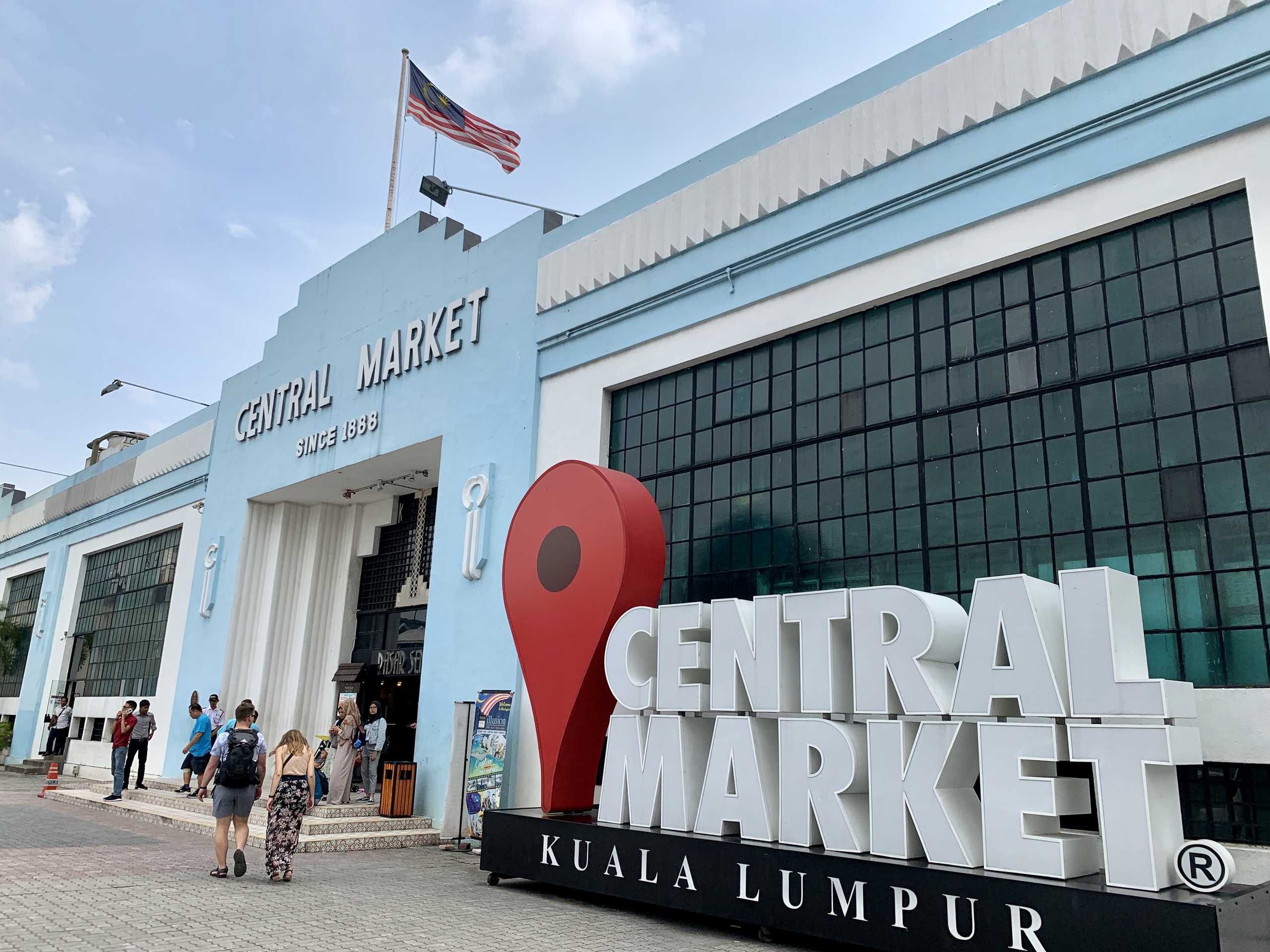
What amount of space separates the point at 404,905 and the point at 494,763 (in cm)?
422

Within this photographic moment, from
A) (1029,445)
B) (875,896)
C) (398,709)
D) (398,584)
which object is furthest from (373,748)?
(1029,445)

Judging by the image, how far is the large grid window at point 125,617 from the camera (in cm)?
2566

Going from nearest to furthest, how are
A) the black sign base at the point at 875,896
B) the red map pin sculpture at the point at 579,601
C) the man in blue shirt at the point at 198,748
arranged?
the black sign base at the point at 875,896, the red map pin sculpture at the point at 579,601, the man in blue shirt at the point at 198,748

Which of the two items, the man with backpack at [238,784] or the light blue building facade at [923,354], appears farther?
the man with backpack at [238,784]

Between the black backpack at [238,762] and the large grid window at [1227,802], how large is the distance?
30.7 feet

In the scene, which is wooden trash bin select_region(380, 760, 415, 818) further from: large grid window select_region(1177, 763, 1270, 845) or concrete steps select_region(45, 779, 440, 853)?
large grid window select_region(1177, 763, 1270, 845)

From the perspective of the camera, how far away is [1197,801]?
28.2 feet

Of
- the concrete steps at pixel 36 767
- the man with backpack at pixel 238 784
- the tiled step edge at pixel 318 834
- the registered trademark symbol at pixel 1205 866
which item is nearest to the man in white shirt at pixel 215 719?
the tiled step edge at pixel 318 834

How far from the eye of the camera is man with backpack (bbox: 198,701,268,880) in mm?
10305

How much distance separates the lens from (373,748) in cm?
1652

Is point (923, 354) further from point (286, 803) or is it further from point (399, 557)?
point (399, 557)

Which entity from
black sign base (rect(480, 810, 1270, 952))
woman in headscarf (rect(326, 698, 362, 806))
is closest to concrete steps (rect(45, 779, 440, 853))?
woman in headscarf (rect(326, 698, 362, 806))

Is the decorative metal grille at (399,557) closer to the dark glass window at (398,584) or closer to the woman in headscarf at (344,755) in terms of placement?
the dark glass window at (398,584)

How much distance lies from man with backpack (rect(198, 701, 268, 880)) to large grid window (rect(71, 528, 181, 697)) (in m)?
16.2
